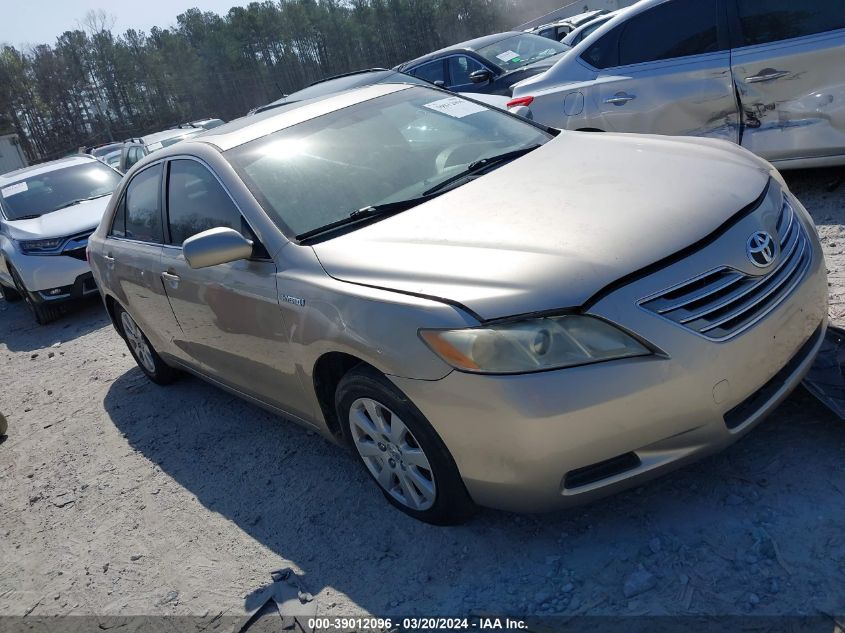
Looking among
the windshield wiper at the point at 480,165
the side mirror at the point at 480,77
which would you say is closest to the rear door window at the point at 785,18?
the windshield wiper at the point at 480,165

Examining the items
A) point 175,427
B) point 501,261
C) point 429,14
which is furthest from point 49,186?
point 429,14

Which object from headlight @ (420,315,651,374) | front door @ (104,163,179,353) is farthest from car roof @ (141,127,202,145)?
headlight @ (420,315,651,374)

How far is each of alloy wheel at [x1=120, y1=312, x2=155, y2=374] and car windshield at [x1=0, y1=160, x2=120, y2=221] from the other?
4601mm

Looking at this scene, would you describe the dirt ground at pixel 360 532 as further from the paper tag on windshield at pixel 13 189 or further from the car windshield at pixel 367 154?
the paper tag on windshield at pixel 13 189

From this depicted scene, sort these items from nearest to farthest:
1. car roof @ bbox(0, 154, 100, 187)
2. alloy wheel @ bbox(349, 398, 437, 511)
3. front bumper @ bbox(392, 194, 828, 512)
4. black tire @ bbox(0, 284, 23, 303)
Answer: front bumper @ bbox(392, 194, 828, 512)
alloy wheel @ bbox(349, 398, 437, 511)
car roof @ bbox(0, 154, 100, 187)
black tire @ bbox(0, 284, 23, 303)

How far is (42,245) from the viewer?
8.56m

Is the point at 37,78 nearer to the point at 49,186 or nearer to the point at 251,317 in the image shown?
the point at 49,186

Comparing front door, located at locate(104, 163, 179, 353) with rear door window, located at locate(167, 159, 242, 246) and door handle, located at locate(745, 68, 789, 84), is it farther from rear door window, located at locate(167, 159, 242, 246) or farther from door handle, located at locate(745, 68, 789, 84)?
door handle, located at locate(745, 68, 789, 84)

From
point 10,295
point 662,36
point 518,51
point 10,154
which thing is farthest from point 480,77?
point 10,154

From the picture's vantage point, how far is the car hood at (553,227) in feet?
8.11

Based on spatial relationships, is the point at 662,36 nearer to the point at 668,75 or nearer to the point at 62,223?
the point at 668,75

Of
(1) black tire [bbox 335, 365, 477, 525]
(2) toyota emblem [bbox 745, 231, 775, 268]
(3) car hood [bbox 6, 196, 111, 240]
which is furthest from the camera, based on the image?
(3) car hood [bbox 6, 196, 111, 240]

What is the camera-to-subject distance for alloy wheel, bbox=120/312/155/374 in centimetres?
538

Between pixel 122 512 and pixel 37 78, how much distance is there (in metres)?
→ 62.5
